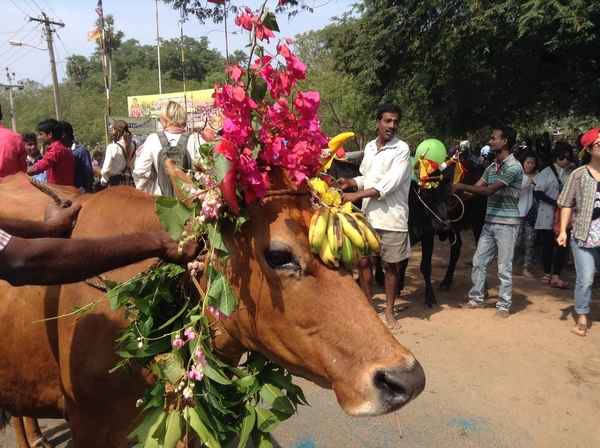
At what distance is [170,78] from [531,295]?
2020 inches

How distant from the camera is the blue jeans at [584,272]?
17.5 ft

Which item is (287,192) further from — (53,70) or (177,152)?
(53,70)

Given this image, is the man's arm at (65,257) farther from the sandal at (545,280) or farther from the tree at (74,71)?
the tree at (74,71)

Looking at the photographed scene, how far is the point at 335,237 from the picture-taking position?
1886 millimetres

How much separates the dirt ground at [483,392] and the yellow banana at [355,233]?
1.00 m

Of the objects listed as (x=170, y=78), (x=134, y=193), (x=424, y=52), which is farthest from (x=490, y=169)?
(x=170, y=78)

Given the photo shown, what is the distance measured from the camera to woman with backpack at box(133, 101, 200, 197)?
4.61m

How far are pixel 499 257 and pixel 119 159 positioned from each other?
5349mm

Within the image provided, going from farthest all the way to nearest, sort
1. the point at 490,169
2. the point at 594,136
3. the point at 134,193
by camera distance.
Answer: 1. the point at 490,169
2. the point at 594,136
3. the point at 134,193

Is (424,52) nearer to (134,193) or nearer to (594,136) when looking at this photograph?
(594,136)

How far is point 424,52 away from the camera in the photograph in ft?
36.3

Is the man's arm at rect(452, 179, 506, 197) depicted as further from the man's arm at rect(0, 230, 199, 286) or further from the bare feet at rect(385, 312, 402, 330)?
the man's arm at rect(0, 230, 199, 286)

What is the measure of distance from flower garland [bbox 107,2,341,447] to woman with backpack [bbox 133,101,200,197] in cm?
254

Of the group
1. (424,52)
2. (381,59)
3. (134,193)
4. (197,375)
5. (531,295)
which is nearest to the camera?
(197,375)
